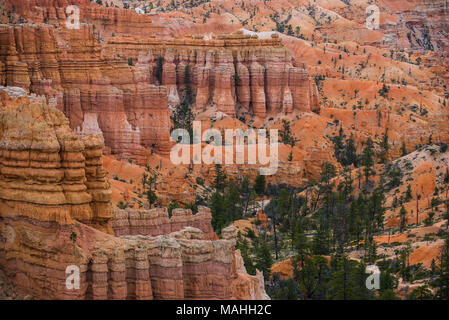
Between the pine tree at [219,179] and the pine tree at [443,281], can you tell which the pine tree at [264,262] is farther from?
the pine tree at [219,179]

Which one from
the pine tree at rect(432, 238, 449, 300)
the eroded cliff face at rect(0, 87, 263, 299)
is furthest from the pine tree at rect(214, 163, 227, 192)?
the eroded cliff face at rect(0, 87, 263, 299)

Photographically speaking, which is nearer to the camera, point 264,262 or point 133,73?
point 264,262

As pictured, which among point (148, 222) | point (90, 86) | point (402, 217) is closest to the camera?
point (148, 222)

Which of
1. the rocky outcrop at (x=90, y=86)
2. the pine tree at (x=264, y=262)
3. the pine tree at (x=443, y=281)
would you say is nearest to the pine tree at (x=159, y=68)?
the rocky outcrop at (x=90, y=86)

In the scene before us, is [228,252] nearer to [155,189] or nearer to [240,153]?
[155,189]

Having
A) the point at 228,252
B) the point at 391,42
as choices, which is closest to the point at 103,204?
the point at 228,252

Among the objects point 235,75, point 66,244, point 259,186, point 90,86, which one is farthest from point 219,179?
point 66,244

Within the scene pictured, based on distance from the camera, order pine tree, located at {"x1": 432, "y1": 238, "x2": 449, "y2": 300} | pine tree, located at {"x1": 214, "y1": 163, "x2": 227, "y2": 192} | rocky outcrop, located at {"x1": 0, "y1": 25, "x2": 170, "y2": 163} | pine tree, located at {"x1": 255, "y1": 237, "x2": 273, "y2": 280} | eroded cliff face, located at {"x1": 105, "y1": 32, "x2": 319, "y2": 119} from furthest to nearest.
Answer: eroded cliff face, located at {"x1": 105, "y1": 32, "x2": 319, "y2": 119}
pine tree, located at {"x1": 214, "y1": 163, "x2": 227, "y2": 192}
rocky outcrop, located at {"x1": 0, "y1": 25, "x2": 170, "y2": 163}
pine tree, located at {"x1": 255, "y1": 237, "x2": 273, "y2": 280}
pine tree, located at {"x1": 432, "y1": 238, "x2": 449, "y2": 300}

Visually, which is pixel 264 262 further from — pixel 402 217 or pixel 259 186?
pixel 259 186

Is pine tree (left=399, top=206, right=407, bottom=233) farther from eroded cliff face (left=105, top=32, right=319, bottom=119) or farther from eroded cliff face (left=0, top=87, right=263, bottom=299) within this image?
eroded cliff face (left=105, top=32, right=319, bottom=119)
